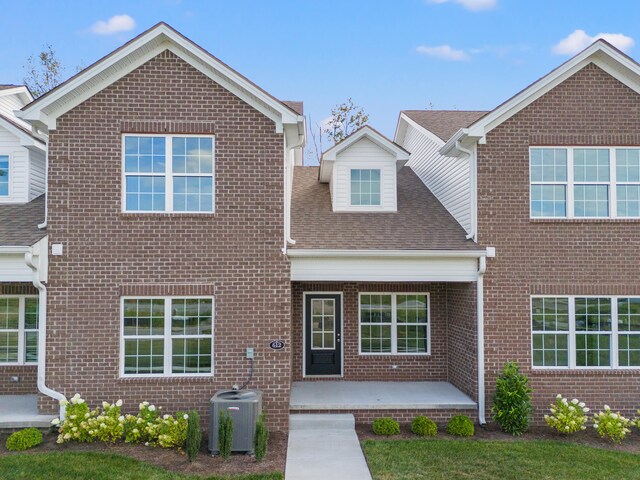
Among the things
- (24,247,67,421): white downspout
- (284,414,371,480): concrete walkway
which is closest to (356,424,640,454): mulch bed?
(284,414,371,480): concrete walkway

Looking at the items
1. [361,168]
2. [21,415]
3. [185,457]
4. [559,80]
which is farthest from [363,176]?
[21,415]

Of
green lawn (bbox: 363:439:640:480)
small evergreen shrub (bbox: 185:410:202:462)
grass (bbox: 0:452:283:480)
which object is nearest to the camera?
grass (bbox: 0:452:283:480)

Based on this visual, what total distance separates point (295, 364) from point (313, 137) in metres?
20.9

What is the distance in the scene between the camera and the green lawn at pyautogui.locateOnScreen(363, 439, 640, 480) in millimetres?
7953

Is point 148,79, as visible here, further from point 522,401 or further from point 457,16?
point 457,16

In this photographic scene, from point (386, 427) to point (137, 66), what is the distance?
329 inches

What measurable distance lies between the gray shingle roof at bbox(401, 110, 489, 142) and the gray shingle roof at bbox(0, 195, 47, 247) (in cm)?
945

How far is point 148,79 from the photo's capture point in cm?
1012

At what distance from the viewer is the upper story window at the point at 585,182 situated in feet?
35.3

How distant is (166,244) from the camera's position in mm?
9969

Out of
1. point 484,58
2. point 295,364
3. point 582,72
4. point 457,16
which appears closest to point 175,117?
point 295,364

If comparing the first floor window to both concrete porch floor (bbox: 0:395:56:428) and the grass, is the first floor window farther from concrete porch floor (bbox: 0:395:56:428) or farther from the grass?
the grass

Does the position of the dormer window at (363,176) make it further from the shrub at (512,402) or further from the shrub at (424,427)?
the shrub at (424,427)

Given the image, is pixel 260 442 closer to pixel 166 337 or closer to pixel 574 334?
pixel 166 337
